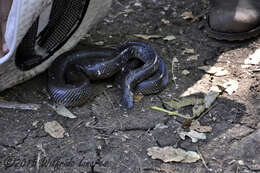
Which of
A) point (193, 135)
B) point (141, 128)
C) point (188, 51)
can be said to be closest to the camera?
point (193, 135)

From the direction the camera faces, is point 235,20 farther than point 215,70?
Yes

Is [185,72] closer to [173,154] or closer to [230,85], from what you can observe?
[230,85]

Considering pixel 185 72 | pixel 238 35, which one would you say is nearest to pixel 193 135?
pixel 185 72

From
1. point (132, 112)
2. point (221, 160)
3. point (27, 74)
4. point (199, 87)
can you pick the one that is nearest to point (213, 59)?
point (199, 87)

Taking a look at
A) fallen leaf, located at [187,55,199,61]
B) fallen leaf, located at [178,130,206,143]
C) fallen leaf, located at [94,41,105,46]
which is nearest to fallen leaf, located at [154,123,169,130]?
fallen leaf, located at [178,130,206,143]

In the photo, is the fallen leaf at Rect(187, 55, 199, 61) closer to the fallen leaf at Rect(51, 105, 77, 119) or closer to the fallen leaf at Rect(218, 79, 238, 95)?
the fallen leaf at Rect(218, 79, 238, 95)

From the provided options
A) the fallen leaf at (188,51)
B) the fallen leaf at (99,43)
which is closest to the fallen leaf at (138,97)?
the fallen leaf at (188,51)

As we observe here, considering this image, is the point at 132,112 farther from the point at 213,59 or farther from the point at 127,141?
the point at 213,59
